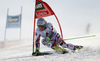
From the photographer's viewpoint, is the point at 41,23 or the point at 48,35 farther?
the point at 48,35

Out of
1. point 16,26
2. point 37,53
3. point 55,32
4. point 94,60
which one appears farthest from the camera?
point 16,26

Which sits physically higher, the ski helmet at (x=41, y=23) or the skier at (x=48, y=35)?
the ski helmet at (x=41, y=23)

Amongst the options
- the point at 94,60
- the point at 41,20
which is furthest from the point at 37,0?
the point at 94,60

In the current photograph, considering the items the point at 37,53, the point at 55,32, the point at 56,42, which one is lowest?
the point at 37,53

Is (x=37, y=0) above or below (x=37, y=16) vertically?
above

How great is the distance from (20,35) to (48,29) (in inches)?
378

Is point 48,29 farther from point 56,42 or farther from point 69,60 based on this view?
point 69,60

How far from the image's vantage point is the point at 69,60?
10.3ft

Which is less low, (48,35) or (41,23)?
(41,23)

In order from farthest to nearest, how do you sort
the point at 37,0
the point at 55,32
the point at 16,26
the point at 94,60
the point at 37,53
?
the point at 16,26
the point at 37,0
the point at 55,32
the point at 37,53
the point at 94,60

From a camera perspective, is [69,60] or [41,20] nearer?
[69,60]

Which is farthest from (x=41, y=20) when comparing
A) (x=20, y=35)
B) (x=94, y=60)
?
(x=20, y=35)

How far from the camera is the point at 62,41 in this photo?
16.9ft

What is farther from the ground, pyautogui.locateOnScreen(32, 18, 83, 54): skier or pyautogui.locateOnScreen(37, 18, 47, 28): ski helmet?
pyautogui.locateOnScreen(37, 18, 47, 28): ski helmet
